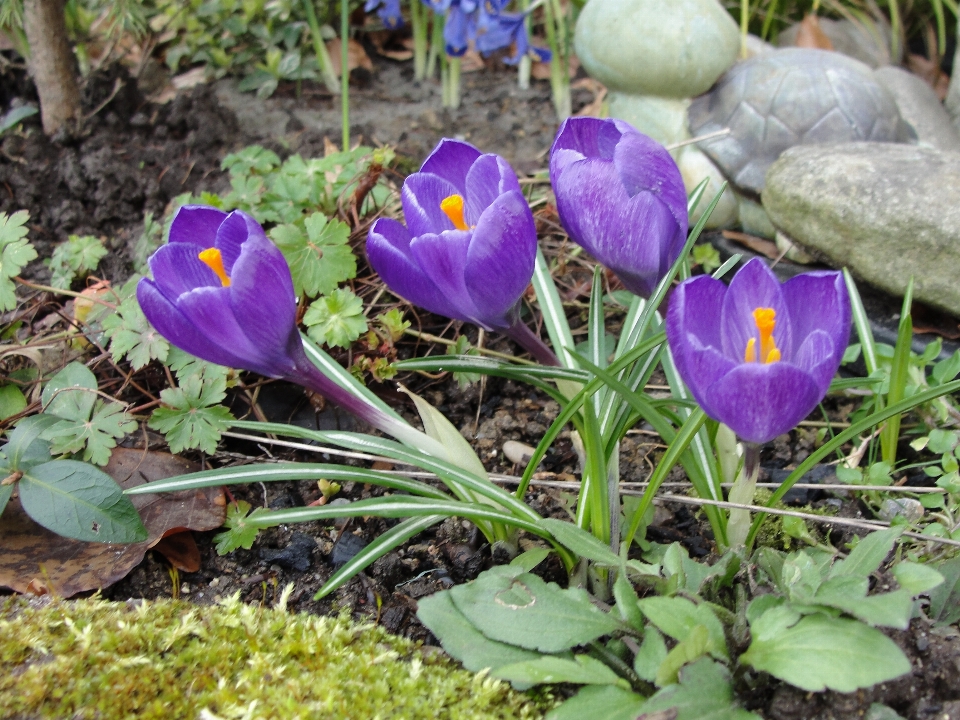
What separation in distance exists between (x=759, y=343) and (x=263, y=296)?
67cm

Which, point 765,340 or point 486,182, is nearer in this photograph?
point 765,340

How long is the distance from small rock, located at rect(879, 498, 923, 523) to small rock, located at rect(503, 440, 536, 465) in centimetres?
67

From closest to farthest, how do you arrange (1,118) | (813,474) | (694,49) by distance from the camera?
(813,474) < (694,49) < (1,118)

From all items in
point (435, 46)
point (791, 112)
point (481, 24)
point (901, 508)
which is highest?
point (481, 24)

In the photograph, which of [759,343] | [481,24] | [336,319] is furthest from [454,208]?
[481,24]

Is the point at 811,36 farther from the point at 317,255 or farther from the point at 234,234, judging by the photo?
the point at 234,234

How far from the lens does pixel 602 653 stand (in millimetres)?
1096

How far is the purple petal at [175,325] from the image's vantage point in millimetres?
1084

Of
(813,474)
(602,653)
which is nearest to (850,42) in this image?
(813,474)

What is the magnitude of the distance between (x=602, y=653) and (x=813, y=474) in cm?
81

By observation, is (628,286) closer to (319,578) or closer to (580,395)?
(580,395)

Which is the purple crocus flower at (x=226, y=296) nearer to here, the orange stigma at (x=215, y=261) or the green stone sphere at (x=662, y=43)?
the orange stigma at (x=215, y=261)

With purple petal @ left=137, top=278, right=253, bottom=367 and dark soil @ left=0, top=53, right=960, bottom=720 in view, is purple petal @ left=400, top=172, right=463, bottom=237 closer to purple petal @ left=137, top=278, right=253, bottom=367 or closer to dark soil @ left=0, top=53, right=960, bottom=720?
purple petal @ left=137, top=278, right=253, bottom=367

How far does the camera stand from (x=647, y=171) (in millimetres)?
1171
